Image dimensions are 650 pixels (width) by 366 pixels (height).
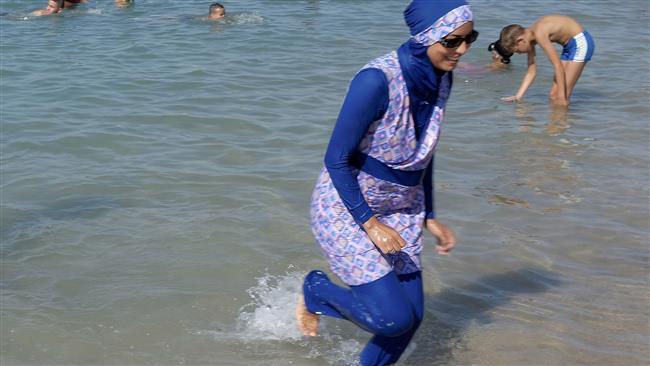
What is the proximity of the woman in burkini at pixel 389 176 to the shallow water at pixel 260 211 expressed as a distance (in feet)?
3.13

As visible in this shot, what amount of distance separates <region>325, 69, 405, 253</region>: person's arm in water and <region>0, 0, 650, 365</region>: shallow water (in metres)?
1.23

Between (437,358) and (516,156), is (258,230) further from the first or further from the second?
(516,156)

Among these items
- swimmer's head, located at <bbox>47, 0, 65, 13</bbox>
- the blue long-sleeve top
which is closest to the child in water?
the blue long-sleeve top

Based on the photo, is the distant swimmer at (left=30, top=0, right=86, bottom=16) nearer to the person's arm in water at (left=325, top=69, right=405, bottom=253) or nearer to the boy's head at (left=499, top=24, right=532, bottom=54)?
the boy's head at (left=499, top=24, right=532, bottom=54)

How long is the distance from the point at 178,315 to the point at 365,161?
1.94 meters

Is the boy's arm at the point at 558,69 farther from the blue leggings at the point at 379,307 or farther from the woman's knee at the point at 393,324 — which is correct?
the woman's knee at the point at 393,324

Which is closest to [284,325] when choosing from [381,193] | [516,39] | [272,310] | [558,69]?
[272,310]

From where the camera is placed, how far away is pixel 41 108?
9531mm

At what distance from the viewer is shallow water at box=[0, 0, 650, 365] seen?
15.8ft

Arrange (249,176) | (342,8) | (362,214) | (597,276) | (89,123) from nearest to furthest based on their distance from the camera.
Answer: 1. (362,214)
2. (597,276)
3. (249,176)
4. (89,123)
5. (342,8)

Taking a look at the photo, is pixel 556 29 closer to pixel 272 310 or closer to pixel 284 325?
pixel 272 310

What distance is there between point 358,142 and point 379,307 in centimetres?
69

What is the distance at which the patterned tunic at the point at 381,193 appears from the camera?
11.6 feet

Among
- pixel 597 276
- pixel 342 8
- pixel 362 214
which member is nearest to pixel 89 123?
pixel 597 276
